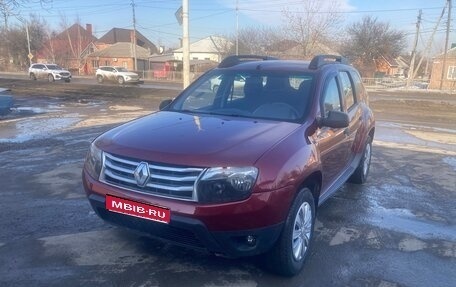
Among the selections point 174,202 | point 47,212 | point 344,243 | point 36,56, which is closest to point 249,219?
point 174,202

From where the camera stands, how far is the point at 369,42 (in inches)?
2303

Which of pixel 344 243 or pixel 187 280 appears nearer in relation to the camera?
pixel 187 280

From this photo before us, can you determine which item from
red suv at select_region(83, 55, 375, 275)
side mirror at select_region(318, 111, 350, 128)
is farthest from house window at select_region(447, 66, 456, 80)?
side mirror at select_region(318, 111, 350, 128)

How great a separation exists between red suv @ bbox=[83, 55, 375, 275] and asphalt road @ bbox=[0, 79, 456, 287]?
44 centimetres

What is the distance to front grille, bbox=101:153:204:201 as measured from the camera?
2994mm

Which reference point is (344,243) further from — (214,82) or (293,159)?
(214,82)

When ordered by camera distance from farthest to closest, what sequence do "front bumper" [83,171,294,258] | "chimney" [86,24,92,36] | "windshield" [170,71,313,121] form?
"chimney" [86,24,92,36]
"windshield" [170,71,313,121]
"front bumper" [83,171,294,258]

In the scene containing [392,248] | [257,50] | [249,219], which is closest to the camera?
[249,219]

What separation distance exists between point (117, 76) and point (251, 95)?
33.9m

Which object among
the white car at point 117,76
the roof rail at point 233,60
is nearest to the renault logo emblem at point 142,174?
the roof rail at point 233,60

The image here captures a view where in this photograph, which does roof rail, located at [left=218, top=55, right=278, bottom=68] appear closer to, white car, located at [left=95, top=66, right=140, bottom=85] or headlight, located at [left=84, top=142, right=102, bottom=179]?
headlight, located at [left=84, top=142, right=102, bottom=179]

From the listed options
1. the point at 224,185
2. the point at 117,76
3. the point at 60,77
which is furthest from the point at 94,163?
the point at 60,77

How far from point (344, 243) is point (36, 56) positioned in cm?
7871

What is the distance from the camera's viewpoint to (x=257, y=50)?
→ 167 ft
